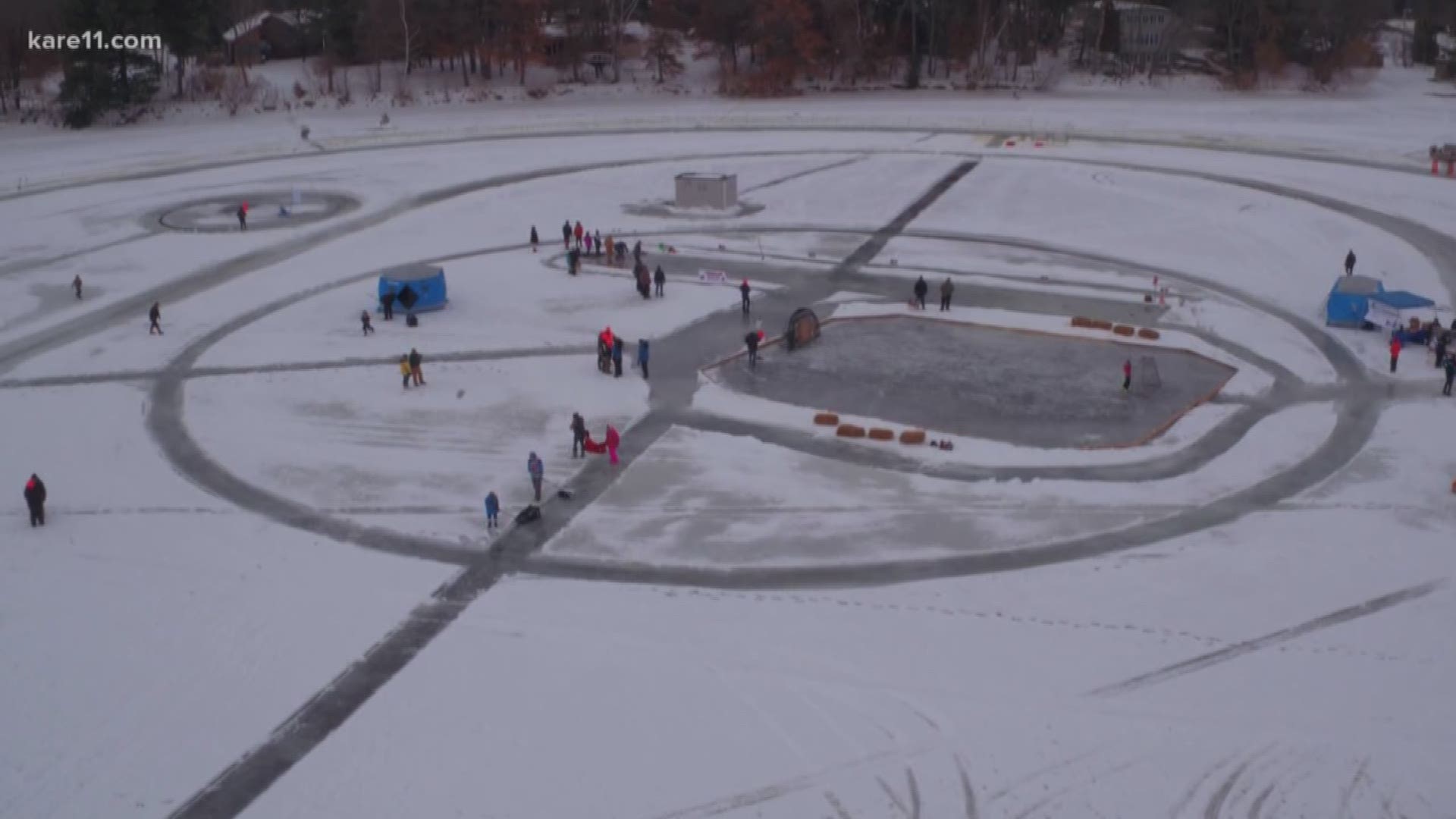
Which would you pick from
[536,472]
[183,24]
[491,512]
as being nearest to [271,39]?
[183,24]

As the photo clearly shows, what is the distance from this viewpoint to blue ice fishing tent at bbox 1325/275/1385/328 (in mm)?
30422

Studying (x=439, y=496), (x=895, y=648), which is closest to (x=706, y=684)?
(x=895, y=648)

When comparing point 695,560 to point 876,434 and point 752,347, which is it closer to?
point 876,434

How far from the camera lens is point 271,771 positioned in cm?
1446

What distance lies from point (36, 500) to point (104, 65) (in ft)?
174

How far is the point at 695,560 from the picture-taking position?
19391mm

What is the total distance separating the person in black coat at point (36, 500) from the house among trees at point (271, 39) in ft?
223

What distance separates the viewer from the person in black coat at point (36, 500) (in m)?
20.7

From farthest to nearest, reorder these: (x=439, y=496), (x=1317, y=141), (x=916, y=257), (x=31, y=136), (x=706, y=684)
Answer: (x=31, y=136), (x=1317, y=141), (x=916, y=257), (x=439, y=496), (x=706, y=684)

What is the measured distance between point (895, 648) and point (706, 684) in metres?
2.67

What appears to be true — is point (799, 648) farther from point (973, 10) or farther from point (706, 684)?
point (973, 10)

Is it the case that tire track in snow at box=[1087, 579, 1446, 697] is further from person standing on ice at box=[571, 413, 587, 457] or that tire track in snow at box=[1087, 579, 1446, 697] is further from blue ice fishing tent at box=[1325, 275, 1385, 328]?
blue ice fishing tent at box=[1325, 275, 1385, 328]

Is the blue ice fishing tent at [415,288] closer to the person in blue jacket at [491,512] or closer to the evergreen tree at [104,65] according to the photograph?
the person in blue jacket at [491,512]

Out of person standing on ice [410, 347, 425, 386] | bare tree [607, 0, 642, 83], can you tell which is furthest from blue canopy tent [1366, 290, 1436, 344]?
bare tree [607, 0, 642, 83]
